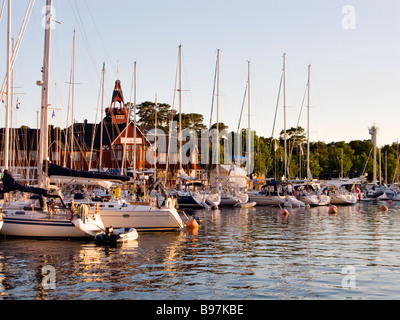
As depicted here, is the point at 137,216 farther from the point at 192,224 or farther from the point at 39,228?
the point at 39,228

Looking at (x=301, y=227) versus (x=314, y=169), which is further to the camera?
(x=314, y=169)

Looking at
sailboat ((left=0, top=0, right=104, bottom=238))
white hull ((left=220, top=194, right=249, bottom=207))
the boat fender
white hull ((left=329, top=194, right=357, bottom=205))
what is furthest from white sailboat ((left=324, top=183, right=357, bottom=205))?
sailboat ((left=0, top=0, right=104, bottom=238))

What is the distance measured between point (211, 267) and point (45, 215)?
12.3 m

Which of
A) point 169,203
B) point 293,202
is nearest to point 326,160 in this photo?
point 293,202

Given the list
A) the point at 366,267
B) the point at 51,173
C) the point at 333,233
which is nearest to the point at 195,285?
the point at 366,267

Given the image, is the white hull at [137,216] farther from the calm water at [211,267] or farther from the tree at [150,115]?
the tree at [150,115]

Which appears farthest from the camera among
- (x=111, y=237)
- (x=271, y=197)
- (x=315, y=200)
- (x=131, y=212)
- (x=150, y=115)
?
(x=150, y=115)

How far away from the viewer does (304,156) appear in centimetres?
12769

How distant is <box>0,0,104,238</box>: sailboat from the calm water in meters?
0.84

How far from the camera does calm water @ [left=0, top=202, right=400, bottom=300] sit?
18250mm

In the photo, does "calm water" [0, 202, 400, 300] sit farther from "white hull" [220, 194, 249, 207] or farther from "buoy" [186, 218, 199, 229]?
"white hull" [220, 194, 249, 207]

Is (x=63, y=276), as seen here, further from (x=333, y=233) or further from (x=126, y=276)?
(x=333, y=233)

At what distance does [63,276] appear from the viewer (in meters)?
20.6
